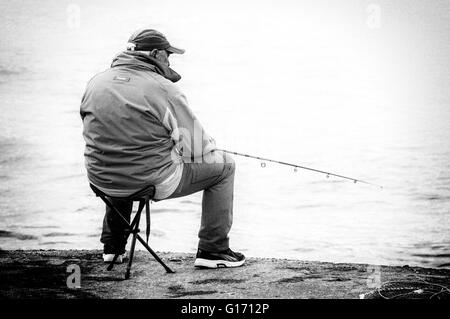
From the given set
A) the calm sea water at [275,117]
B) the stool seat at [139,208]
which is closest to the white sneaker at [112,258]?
the stool seat at [139,208]

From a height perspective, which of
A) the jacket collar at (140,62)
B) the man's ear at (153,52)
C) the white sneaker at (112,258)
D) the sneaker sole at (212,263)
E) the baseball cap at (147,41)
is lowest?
the white sneaker at (112,258)

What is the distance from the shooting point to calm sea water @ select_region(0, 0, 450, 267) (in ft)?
21.2

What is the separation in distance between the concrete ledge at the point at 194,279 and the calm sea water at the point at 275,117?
5.81ft

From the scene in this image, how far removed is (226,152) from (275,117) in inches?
345

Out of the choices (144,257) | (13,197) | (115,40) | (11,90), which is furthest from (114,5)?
(144,257)

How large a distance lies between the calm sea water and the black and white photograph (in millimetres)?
41

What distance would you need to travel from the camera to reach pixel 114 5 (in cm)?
1878

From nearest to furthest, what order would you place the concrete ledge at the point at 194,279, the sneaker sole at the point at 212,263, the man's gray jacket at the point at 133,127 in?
the concrete ledge at the point at 194,279 → the man's gray jacket at the point at 133,127 → the sneaker sole at the point at 212,263

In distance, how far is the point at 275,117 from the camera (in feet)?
41.5

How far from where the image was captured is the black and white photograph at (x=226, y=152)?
3.56 meters

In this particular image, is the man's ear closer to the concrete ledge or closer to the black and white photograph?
the black and white photograph

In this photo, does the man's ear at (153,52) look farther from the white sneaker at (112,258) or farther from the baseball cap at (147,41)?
the white sneaker at (112,258)
